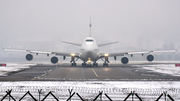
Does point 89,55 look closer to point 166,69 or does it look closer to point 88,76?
point 166,69

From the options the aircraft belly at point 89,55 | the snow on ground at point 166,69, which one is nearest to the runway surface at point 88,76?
the snow on ground at point 166,69

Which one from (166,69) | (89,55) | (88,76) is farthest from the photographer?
(89,55)

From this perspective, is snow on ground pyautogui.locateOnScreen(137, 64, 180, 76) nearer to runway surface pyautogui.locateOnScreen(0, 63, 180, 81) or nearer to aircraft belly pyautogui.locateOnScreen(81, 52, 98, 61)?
runway surface pyautogui.locateOnScreen(0, 63, 180, 81)

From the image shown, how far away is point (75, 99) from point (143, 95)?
512cm

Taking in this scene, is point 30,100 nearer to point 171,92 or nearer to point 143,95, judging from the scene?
point 143,95

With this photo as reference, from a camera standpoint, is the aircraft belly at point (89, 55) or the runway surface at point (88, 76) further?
the aircraft belly at point (89, 55)

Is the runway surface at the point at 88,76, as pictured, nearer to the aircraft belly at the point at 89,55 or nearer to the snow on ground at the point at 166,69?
the snow on ground at the point at 166,69

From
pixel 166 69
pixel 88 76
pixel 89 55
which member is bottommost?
pixel 88 76

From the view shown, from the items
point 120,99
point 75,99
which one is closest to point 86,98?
point 75,99

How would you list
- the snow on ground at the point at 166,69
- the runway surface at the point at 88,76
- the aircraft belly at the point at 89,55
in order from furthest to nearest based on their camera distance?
the aircraft belly at the point at 89,55, the snow on ground at the point at 166,69, the runway surface at the point at 88,76

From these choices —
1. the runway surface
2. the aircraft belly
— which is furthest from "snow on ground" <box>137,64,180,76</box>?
the aircraft belly

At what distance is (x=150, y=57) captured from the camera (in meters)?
54.8

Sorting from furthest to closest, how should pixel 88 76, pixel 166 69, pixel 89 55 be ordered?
1. pixel 89 55
2. pixel 166 69
3. pixel 88 76

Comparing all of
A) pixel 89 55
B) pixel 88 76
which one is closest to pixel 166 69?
pixel 89 55
